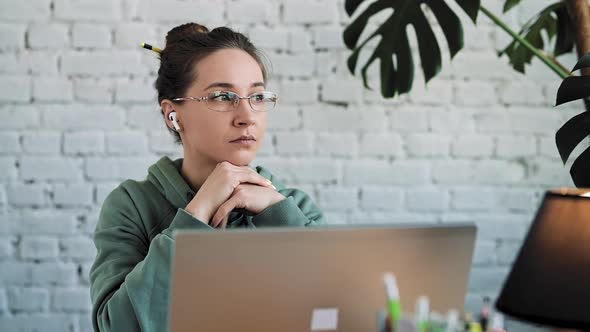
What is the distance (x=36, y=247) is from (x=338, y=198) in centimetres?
87

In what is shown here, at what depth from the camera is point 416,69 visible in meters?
2.25

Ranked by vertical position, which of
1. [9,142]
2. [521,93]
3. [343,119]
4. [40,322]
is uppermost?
[521,93]

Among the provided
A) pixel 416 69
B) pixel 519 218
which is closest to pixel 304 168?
pixel 416 69

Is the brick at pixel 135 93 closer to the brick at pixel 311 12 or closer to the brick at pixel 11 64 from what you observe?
the brick at pixel 11 64

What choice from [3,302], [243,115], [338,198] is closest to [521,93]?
[338,198]

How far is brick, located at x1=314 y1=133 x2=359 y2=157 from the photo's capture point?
7.27ft

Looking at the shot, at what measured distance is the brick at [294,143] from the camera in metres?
2.21

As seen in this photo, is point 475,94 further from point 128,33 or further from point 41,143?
point 41,143

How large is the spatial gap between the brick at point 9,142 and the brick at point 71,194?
0.51 feet

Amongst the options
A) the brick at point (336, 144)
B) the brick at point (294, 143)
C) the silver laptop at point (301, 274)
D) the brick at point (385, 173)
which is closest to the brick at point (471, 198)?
the brick at point (385, 173)

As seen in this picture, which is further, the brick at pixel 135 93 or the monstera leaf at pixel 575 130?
the brick at pixel 135 93

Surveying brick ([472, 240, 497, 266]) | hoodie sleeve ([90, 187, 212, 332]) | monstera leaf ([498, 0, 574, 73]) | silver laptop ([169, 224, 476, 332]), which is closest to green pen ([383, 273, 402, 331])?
silver laptop ([169, 224, 476, 332])

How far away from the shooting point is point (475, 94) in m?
2.28

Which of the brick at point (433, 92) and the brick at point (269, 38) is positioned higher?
the brick at point (269, 38)
